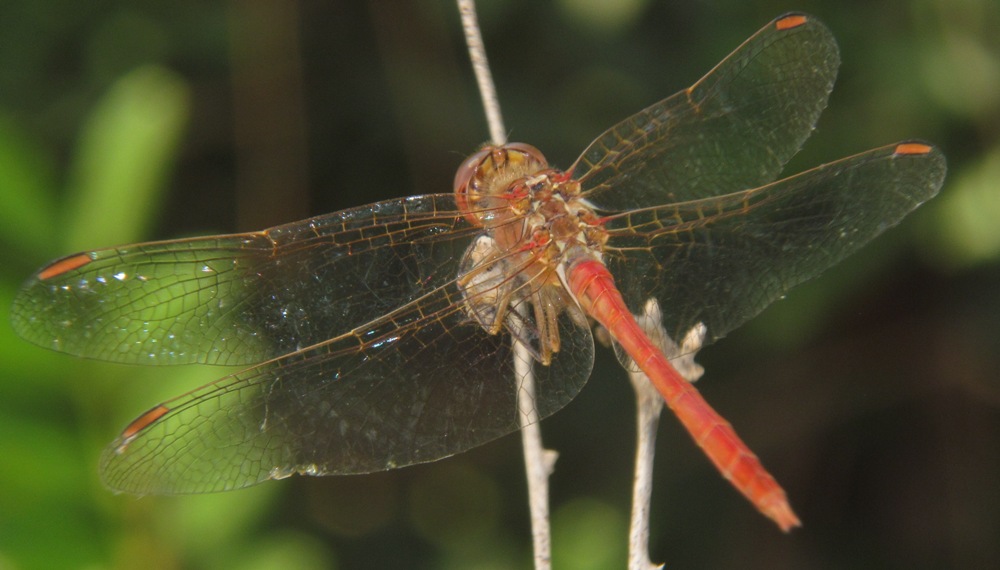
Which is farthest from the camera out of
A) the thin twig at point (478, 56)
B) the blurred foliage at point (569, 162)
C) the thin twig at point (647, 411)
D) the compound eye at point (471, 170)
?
the blurred foliage at point (569, 162)

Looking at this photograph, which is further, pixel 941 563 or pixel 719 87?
pixel 941 563

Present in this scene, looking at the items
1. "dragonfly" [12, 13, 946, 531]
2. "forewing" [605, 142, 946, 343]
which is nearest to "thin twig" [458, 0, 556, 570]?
"dragonfly" [12, 13, 946, 531]

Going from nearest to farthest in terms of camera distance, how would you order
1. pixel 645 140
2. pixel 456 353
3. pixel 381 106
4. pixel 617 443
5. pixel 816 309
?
pixel 456 353, pixel 645 140, pixel 816 309, pixel 617 443, pixel 381 106

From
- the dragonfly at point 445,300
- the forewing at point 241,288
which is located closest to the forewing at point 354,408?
the dragonfly at point 445,300

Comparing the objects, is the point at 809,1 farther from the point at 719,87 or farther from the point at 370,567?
the point at 370,567

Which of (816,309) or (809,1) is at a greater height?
(809,1)

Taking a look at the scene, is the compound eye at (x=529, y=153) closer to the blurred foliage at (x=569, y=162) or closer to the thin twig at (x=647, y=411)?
the thin twig at (x=647, y=411)

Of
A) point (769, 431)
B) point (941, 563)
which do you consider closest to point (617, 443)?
point (769, 431)
